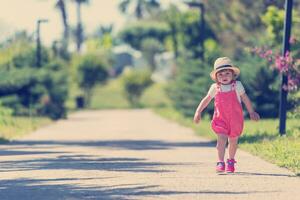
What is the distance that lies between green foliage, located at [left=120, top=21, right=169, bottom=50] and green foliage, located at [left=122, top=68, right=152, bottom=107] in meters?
38.7

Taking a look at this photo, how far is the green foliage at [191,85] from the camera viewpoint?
42.4 metres

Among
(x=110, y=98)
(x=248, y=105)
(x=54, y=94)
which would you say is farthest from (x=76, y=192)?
(x=110, y=98)

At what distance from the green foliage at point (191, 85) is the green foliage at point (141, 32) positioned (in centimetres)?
7123

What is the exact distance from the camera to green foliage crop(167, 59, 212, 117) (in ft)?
139

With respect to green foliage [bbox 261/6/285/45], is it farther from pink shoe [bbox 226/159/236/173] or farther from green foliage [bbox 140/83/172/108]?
green foliage [bbox 140/83/172/108]

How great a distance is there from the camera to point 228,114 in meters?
14.3

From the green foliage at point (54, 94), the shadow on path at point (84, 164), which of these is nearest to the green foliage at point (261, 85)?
the green foliage at point (54, 94)

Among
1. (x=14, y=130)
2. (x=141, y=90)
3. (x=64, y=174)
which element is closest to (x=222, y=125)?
(x=64, y=174)

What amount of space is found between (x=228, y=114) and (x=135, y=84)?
65.7 m

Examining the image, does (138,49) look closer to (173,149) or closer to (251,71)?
(251,71)

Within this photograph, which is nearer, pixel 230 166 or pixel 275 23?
pixel 230 166

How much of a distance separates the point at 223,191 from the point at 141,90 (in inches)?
2711

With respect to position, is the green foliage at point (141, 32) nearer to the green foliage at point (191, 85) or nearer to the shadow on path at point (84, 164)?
the green foliage at point (191, 85)

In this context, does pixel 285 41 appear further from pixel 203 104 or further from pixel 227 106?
pixel 227 106
